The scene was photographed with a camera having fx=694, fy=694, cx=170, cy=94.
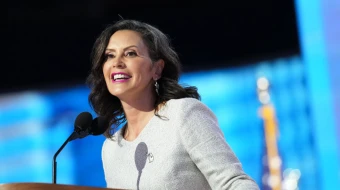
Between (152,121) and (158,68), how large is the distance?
0.23 metres

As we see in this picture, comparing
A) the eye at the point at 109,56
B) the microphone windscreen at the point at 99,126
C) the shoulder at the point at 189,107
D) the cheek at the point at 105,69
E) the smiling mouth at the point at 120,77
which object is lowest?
the microphone windscreen at the point at 99,126

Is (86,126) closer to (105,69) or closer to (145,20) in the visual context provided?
(105,69)

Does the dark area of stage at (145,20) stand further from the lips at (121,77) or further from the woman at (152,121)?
the lips at (121,77)

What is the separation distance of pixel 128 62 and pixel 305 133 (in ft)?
7.80

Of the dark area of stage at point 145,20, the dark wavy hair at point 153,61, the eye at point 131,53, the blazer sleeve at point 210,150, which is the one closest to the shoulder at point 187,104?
the blazer sleeve at point 210,150

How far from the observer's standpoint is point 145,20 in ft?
16.4

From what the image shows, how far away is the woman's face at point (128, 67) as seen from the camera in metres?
2.32

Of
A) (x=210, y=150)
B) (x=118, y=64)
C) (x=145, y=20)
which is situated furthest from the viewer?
(x=145, y=20)

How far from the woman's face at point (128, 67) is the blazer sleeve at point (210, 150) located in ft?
0.68

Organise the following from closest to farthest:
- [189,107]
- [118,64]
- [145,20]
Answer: [189,107]
[118,64]
[145,20]

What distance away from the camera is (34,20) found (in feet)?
17.0

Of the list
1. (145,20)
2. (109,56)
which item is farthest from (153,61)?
(145,20)

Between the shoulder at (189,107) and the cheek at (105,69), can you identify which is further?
the cheek at (105,69)

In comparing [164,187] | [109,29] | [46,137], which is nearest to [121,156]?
[164,187]
